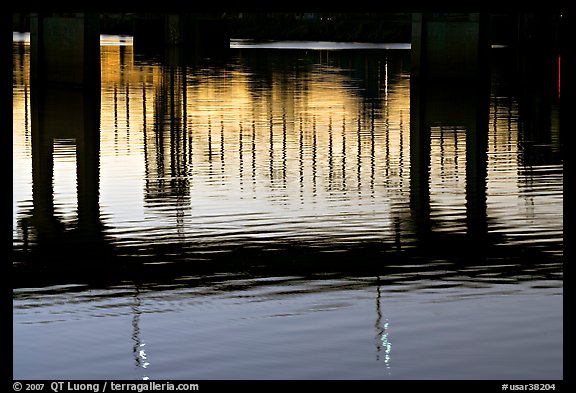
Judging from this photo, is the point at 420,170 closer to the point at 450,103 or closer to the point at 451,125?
the point at 451,125

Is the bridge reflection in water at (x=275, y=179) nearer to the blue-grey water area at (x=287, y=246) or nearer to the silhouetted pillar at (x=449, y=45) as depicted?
the blue-grey water area at (x=287, y=246)

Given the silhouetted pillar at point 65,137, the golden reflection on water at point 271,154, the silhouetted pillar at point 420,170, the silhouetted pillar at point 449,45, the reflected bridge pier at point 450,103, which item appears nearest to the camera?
the silhouetted pillar at point 420,170

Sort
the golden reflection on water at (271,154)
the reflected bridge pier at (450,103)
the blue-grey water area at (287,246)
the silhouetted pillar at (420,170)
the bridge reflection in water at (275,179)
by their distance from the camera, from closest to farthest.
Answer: the blue-grey water area at (287,246)
the bridge reflection in water at (275,179)
the silhouetted pillar at (420,170)
the reflected bridge pier at (450,103)
the golden reflection on water at (271,154)

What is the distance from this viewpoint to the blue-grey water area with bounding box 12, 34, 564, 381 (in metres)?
15.0

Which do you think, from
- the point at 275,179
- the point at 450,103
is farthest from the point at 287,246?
the point at 450,103

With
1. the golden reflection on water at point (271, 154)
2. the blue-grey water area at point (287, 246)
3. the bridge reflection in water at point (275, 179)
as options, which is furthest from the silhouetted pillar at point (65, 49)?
the blue-grey water area at point (287, 246)

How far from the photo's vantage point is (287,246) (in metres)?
22.2

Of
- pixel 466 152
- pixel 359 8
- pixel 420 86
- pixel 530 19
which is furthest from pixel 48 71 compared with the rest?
pixel 530 19

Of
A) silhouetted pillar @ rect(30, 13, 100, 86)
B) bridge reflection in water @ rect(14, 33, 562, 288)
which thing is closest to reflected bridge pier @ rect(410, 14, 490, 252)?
bridge reflection in water @ rect(14, 33, 562, 288)

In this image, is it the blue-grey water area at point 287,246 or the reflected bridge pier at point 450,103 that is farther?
the reflected bridge pier at point 450,103

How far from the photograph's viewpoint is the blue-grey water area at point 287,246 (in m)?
15.0

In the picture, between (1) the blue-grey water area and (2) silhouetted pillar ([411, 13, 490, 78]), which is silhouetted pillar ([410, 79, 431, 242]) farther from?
(2) silhouetted pillar ([411, 13, 490, 78])

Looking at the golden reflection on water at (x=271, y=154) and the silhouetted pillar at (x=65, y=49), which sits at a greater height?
the silhouetted pillar at (x=65, y=49)

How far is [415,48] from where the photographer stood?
6981 centimetres
